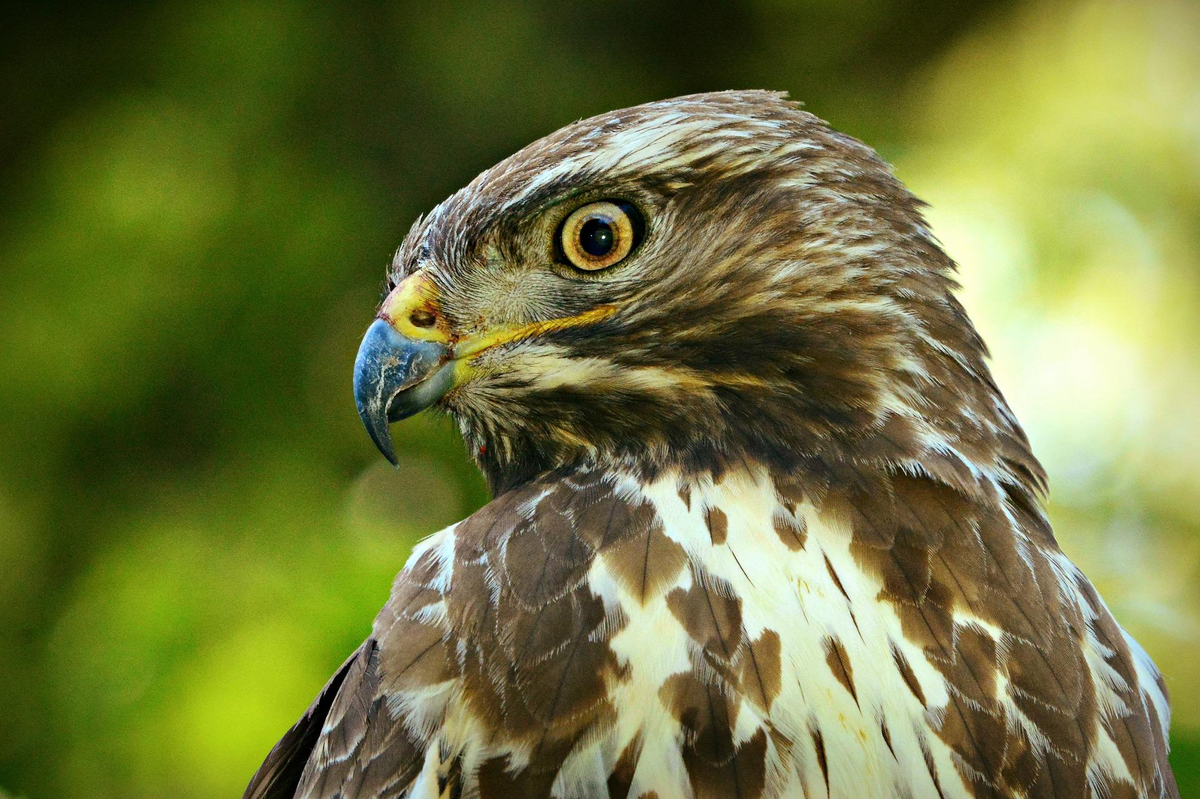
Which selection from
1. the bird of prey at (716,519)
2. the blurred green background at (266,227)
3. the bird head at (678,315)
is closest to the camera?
the bird of prey at (716,519)

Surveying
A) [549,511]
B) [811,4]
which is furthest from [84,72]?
[549,511]

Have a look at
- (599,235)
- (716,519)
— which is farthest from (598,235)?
(716,519)

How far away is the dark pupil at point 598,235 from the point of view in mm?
1995

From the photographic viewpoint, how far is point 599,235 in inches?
78.7

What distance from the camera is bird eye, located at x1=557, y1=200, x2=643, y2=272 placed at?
6.54 feet

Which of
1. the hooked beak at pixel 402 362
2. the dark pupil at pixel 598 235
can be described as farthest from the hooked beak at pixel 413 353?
the dark pupil at pixel 598 235

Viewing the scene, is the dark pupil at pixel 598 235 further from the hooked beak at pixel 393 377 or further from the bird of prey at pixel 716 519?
the hooked beak at pixel 393 377

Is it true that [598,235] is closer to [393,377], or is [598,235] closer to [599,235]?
[599,235]

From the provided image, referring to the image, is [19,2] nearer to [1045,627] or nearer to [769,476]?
[769,476]

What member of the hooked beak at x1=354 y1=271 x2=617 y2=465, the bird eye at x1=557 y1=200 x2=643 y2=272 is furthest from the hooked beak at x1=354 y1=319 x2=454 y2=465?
the bird eye at x1=557 y1=200 x2=643 y2=272

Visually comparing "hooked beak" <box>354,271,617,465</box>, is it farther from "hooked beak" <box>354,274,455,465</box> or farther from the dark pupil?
the dark pupil

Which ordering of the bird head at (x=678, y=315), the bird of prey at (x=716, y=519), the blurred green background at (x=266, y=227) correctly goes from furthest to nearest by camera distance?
the blurred green background at (x=266, y=227), the bird head at (x=678, y=315), the bird of prey at (x=716, y=519)

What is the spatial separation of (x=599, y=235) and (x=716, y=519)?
55 cm

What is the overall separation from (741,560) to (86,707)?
3781 mm
